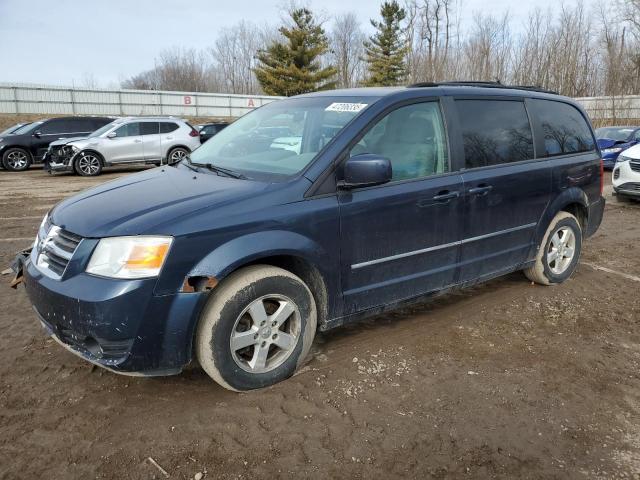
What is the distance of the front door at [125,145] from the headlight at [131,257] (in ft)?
42.2

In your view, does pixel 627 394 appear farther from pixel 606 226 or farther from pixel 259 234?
pixel 606 226

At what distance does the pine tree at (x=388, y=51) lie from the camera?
43.0m

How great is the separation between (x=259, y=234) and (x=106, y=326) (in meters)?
0.93

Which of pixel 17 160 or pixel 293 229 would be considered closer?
pixel 293 229

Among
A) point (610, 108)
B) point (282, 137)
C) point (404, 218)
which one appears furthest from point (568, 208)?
point (610, 108)

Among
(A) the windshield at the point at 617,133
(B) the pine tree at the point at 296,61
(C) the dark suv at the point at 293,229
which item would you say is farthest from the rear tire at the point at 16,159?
(B) the pine tree at the point at 296,61

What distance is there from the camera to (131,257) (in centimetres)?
257

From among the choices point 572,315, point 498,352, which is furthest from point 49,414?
point 572,315

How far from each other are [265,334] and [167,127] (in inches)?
543

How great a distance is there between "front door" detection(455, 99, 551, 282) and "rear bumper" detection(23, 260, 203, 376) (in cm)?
222

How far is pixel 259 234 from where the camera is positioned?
283 centimetres

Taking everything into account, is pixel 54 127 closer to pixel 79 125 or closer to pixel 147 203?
pixel 79 125

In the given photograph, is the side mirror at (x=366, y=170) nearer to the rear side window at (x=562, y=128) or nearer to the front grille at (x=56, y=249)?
the front grille at (x=56, y=249)

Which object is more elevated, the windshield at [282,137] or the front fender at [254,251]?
the windshield at [282,137]
